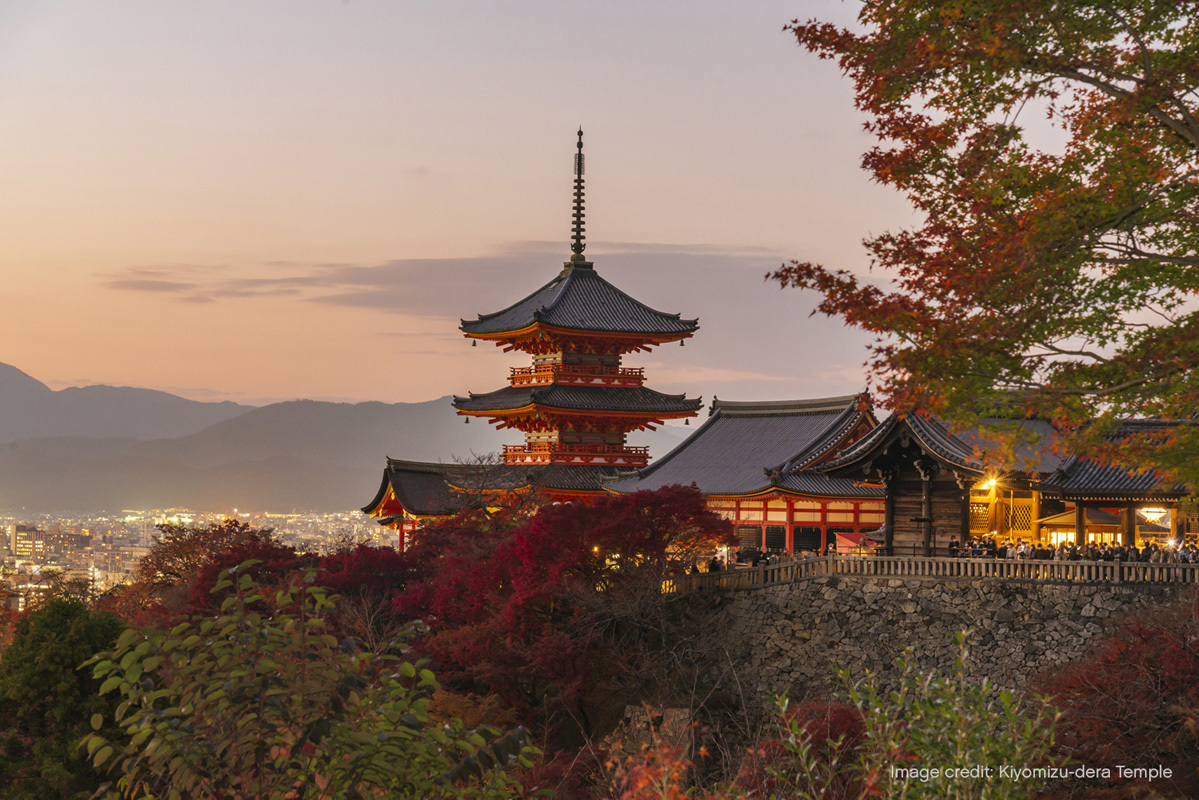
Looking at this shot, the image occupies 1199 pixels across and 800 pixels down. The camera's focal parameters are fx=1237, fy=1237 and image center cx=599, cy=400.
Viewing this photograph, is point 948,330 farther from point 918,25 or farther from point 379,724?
point 379,724

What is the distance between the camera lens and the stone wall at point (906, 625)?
69.3ft

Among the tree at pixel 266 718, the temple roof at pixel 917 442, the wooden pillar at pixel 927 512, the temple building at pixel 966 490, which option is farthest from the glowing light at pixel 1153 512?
the tree at pixel 266 718

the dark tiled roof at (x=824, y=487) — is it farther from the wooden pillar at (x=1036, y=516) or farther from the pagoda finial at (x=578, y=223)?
the pagoda finial at (x=578, y=223)

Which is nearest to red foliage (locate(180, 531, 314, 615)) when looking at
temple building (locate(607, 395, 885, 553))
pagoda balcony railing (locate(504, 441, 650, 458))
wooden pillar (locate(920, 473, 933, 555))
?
pagoda balcony railing (locate(504, 441, 650, 458))

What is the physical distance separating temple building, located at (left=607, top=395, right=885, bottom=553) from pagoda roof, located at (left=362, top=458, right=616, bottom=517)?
261 centimetres

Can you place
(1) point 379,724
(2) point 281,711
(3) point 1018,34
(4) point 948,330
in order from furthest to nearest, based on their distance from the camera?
(4) point 948,330
(3) point 1018,34
(1) point 379,724
(2) point 281,711

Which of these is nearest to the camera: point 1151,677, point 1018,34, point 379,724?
point 379,724

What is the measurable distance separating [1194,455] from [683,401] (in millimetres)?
28347

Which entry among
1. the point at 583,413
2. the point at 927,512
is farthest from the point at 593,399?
the point at 927,512

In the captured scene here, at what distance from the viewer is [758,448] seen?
1364 inches

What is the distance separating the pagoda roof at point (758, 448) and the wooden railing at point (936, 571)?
5254mm

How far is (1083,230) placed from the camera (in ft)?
37.7

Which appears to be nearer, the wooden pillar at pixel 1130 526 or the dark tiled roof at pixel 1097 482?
the dark tiled roof at pixel 1097 482

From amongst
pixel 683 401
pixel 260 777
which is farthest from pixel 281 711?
pixel 683 401
